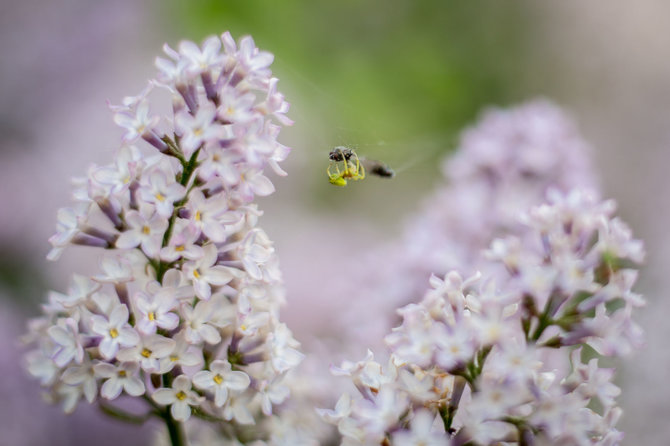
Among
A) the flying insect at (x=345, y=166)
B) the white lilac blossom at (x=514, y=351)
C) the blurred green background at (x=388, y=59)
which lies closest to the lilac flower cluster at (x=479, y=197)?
the flying insect at (x=345, y=166)

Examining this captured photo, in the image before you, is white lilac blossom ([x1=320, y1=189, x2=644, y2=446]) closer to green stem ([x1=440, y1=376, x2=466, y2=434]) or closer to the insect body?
green stem ([x1=440, y1=376, x2=466, y2=434])

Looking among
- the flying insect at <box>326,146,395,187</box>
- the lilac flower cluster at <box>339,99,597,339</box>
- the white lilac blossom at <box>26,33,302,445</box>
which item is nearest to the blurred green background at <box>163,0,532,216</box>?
the lilac flower cluster at <box>339,99,597,339</box>

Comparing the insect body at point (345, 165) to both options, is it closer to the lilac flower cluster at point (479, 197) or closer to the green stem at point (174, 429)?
the lilac flower cluster at point (479, 197)

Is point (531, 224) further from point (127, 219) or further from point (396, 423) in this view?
point (127, 219)

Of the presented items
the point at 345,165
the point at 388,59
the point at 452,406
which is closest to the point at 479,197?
the point at 345,165

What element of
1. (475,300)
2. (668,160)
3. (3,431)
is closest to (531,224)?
(475,300)

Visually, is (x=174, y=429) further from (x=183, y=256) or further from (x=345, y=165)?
(x=345, y=165)
